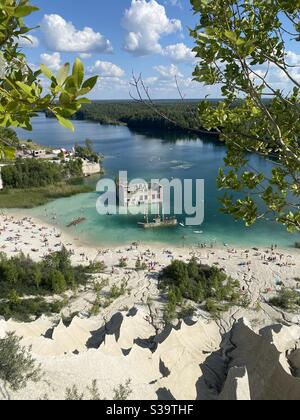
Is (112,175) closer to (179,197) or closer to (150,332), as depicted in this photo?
(179,197)

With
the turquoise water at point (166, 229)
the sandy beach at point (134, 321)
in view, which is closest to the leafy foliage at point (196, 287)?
the sandy beach at point (134, 321)

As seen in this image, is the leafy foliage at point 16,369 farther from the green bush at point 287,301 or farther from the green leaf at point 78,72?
the green bush at point 287,301

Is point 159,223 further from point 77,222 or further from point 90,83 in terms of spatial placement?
point 90,83

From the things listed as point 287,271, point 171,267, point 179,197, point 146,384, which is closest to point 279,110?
point 146,384

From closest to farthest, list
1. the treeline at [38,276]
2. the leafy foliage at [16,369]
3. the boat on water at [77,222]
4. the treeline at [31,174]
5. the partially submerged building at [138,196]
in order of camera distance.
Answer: the leafy foliage at [16,369]
the treeline at [38,276]
the boat on water at [77,222]
the partially submerged building at [138,196]
the treeline at [31,174]

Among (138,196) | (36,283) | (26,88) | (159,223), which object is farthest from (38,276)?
(26,88)

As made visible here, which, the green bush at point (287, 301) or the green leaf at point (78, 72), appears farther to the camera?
the green bush at point (287, 301)

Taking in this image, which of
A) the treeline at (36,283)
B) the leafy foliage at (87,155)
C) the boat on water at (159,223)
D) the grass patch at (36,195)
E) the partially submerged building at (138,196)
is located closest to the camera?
the treeline at (36,283)

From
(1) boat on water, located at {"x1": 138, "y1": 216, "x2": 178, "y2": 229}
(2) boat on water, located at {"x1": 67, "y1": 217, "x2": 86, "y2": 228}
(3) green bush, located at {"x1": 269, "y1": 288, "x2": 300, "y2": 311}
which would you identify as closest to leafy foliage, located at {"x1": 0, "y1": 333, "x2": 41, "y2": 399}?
(3) green bush, located at {"x1": 269, "y1": 288, "x2": 300, "y2": 311}
